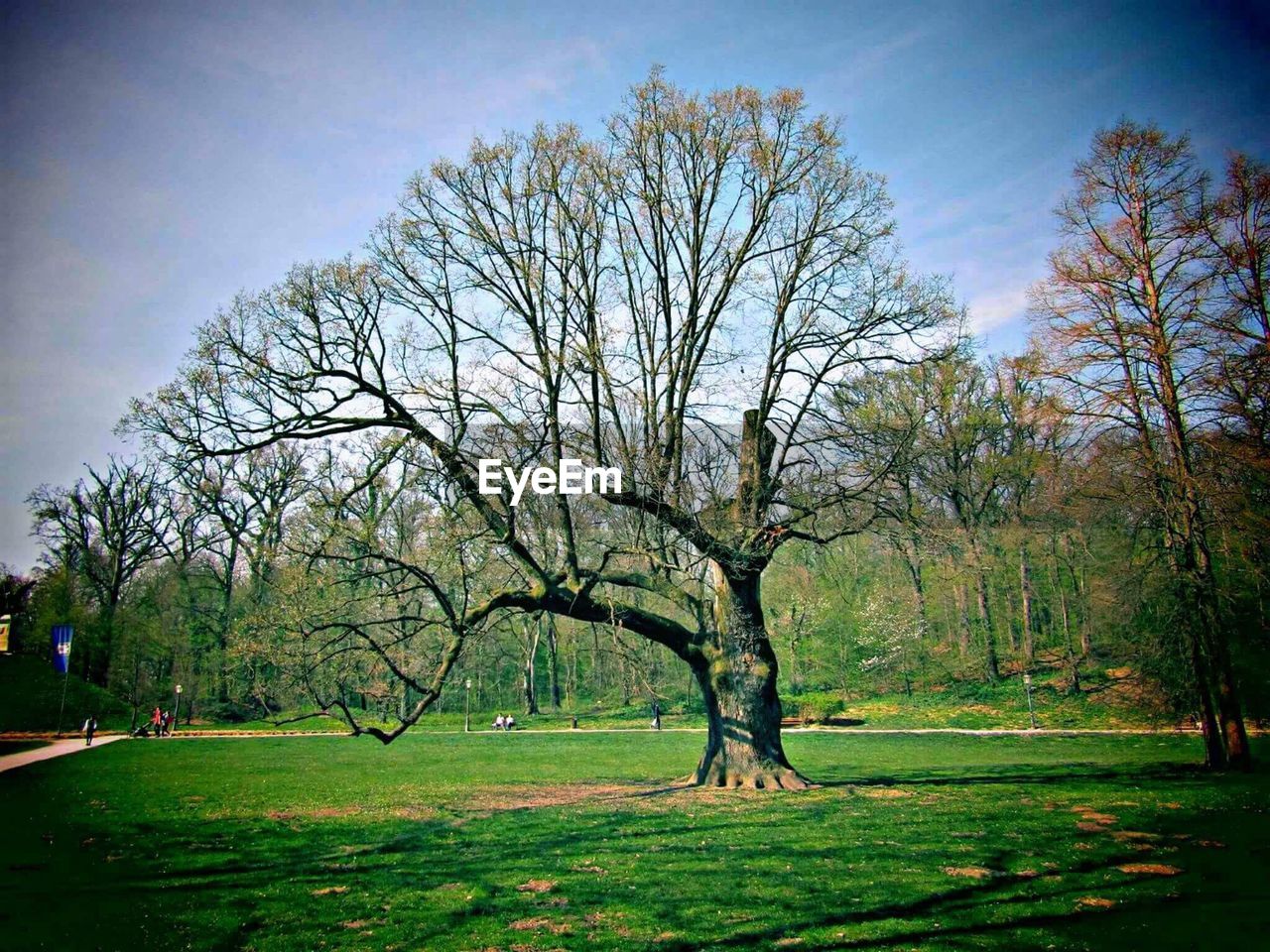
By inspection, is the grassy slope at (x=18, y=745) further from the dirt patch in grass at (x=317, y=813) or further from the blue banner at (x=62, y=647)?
the dirt patch in grass at (x=317, y=813)

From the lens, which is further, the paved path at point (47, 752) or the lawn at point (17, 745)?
the lawn at point (17, 745)

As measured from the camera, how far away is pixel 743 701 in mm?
15641

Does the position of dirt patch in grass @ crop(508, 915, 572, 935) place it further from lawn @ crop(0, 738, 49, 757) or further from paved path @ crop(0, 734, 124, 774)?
lawn @ crop(0, 738, 49, 757)

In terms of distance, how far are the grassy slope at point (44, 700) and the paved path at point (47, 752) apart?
531 cm

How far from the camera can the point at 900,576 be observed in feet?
142

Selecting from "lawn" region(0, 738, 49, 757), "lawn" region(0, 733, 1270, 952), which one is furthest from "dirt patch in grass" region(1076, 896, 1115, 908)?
"lawn" region(0, 738, 49, 757)

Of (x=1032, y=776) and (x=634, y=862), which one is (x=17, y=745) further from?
(x=1032, y=776)

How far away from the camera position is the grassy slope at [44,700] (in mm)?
34531

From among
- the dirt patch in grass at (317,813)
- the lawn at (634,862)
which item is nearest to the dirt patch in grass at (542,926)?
the lawn at (634,862)

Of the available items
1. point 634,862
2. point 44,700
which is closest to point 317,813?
point 634,862

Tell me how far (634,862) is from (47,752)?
25362 millimetres

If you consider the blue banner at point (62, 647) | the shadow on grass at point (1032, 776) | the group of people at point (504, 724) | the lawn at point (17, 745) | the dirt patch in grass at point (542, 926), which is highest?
the blue banner at point (62, 647)

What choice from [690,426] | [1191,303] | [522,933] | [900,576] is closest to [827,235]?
[690,426]

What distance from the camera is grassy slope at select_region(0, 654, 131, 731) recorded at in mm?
34531
